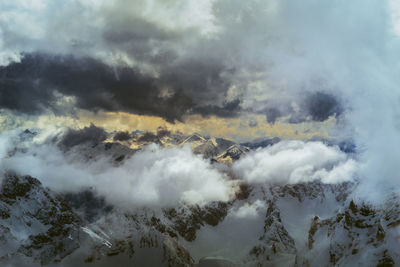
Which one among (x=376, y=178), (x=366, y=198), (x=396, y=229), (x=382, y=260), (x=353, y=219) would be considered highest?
(x=376, y=178)

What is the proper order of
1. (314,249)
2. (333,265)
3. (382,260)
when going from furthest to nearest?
(314,249) → (333,265) → (382,260)

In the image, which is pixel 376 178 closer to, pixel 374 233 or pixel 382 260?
pixel 374 233

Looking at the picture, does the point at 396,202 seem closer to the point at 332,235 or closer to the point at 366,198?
the point at 366,198

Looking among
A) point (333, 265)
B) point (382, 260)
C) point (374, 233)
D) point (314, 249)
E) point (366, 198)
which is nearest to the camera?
point (382, 260)

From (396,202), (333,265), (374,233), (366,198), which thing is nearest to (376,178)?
(366,198)

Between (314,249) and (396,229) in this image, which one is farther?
(314,249)

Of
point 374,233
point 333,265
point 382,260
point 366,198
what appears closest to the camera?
point 382,260

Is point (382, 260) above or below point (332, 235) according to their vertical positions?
below

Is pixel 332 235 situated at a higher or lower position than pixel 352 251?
higher

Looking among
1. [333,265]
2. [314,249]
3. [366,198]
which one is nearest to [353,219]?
[366,198]
